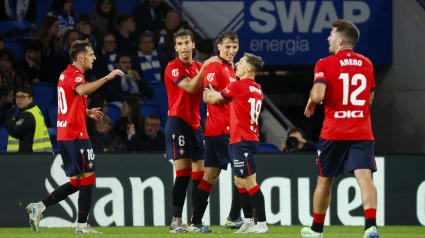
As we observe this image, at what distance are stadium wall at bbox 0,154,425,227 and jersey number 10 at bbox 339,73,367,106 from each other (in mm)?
4122

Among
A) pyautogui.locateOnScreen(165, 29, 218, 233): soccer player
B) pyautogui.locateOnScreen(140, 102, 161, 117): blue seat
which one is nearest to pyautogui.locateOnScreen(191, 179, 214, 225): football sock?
pyautogui.locateOnScreen(165, 29, 218, 233): soccer player

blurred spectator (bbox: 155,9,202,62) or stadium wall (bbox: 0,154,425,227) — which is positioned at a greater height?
blurred spectator (bbox: 155,9,202,62)

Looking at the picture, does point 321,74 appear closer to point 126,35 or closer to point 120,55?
point 120,55

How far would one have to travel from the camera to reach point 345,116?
9172mm

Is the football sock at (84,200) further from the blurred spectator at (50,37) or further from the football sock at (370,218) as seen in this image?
the blurred spectator at (50,37)

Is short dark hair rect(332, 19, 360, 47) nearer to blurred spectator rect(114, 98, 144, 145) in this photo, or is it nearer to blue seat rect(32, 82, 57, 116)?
blurred spectator rect(114, 98, 144, 145)

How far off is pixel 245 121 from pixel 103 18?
22.4ft

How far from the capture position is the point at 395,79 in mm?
18000

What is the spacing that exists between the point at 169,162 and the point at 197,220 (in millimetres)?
2177

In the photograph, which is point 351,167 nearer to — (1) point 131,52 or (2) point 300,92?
(1) point 131,52

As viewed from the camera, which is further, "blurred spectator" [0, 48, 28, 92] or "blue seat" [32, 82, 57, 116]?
"blue seat" [32, 82, 57, 116]

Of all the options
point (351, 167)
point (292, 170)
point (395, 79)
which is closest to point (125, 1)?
point (395, 79)

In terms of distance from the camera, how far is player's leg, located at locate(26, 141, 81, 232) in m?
11.2

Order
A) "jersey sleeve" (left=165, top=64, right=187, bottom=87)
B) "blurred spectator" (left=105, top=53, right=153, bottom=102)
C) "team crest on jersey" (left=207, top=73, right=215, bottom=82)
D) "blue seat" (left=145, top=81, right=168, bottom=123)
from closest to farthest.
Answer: "team crest on jersey" (left=207, top=73, right=215, bottom=82) < "jersey sleeve" (left=165, top=64, right=187, bottom=87) < "blurred spectator" (left=105, top=53, right=153, bottom=102) < "blue seat" (left=145, top=81, right=168, bottom=123)
